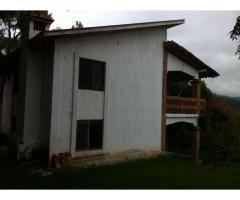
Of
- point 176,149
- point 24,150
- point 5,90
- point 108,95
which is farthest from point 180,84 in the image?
point 24,150

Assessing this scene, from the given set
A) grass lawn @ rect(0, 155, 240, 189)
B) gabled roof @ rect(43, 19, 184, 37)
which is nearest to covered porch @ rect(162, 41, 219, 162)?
gabled roof @ rect(43, 19, 184, 37)

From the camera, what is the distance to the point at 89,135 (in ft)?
50.5

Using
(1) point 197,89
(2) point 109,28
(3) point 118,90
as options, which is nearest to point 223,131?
(1) point 197,89

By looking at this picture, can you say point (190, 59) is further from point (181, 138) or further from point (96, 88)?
point (96, 88)

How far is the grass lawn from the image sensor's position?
35.3ft

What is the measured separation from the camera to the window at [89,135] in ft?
49.2

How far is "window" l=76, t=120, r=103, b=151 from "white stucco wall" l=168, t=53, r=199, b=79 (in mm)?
6276

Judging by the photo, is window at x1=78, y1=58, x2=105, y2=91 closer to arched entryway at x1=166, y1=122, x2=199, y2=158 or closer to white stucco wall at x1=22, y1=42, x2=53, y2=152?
white stucco wall at x1=22, y1=42, x2=53, y2=152

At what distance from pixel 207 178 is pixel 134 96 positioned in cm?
612

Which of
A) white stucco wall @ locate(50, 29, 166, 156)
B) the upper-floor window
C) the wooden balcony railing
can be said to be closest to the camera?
white stucco wall @ locate(50, 29, 166, 156)

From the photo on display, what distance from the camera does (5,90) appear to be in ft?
76.5

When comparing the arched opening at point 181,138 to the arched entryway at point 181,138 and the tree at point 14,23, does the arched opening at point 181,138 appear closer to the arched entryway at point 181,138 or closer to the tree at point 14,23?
the arched entryway at point 181,138

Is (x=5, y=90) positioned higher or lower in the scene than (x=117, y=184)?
higher

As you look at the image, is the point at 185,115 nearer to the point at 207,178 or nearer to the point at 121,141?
the point at 121,141
